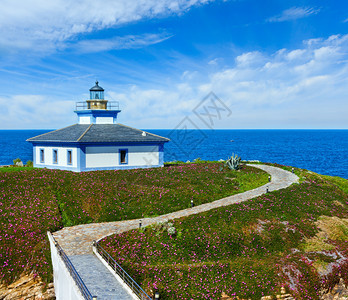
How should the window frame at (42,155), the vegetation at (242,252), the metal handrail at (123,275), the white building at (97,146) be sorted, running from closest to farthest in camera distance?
the metal handrail at (123,275), the vegetation at (242,252), the white building at (97,146), the window frame at (42,155)

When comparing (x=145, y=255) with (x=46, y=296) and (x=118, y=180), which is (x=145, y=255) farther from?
(x=118, y=180)

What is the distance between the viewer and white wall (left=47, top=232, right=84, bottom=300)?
12.1m

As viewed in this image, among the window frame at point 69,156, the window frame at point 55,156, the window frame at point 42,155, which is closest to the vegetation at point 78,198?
the window frame at point 69,156

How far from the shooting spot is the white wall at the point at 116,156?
31.8 metres

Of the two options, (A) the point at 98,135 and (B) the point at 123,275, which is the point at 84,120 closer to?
(A) the point at 98,135

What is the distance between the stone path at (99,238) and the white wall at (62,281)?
61 cm

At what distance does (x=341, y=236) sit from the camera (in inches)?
784

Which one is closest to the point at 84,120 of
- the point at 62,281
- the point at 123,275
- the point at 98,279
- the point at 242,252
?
the point at 62,281

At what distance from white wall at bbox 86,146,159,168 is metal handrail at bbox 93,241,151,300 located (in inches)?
649

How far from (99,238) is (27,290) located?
441cm

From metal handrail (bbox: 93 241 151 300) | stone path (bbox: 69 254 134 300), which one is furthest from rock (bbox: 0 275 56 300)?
metal handrail (bbox: 93 241 151 300)

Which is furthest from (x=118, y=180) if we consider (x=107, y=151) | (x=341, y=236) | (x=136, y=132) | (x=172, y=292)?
(x=341, y=236)

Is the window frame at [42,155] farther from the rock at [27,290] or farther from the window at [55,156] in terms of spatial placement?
the rock at [27,290]

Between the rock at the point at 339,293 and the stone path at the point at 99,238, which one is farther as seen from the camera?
the rock at the point at 339,293
